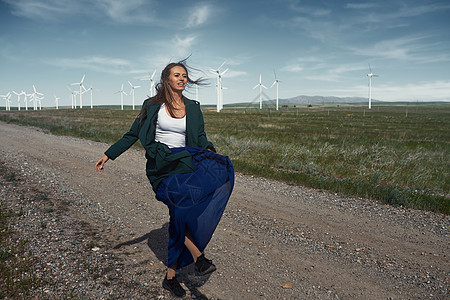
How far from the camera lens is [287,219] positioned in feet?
20.8

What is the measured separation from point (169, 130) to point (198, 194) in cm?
81

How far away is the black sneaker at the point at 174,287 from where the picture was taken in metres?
3.67

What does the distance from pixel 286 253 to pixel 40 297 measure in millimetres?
3133

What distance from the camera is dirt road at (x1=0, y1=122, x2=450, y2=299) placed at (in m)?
3.96

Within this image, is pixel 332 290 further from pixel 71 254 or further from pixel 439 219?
pixel 439 219

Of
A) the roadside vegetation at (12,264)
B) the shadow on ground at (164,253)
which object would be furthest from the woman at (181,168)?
the roadside vegetation at (12,264)

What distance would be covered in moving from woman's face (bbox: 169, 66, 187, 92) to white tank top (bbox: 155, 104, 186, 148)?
263mm

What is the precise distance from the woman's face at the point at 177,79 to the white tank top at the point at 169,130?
26 cm

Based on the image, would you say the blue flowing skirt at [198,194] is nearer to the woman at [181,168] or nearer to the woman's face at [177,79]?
the woman at [181,168]

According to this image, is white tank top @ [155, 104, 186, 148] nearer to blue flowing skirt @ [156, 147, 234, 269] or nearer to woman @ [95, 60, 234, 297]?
woman @ [95, 60, 234, 297]

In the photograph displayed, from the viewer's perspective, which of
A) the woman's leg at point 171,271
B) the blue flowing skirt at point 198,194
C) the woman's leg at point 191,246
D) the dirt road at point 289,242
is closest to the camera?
the blue flowing skirt at point 198,194

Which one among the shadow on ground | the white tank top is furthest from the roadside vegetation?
the white tank top

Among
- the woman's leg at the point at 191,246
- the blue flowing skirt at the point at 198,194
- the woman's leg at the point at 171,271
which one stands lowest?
the woman's leg at the point at 171,271

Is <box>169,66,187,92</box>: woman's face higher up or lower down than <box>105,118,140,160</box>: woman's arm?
higher up
